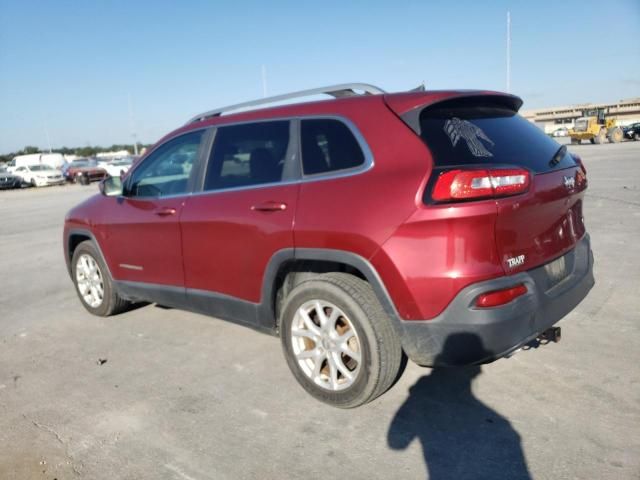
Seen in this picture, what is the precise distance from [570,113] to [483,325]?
94.1 meters

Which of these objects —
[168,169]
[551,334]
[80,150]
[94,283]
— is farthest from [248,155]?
[80,150]

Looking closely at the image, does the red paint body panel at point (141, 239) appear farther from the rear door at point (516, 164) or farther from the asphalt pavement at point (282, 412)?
the rear door at point (516, 164)

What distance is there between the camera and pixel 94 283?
16.5 ft

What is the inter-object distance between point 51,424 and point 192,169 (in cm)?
196

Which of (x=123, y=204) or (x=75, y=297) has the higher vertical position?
(x=123, y=204)

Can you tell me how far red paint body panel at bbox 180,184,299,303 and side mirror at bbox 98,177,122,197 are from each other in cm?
109

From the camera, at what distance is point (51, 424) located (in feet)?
10.2

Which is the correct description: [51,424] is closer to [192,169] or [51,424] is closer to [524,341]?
[192,169]

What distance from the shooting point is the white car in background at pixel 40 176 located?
3359 centimetres

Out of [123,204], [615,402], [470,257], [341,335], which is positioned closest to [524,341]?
[470,257]

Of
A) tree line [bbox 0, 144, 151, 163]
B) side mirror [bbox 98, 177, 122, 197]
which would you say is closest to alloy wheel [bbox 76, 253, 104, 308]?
side mirror [bbox 98, 177, 122, 197]

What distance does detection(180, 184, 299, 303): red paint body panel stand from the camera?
10.4ft

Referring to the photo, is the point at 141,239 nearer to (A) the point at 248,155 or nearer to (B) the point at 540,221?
(A) the point at 248,155

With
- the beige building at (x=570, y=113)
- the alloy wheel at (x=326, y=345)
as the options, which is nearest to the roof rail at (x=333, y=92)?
the alloy wheel at (x=326, y=345)
